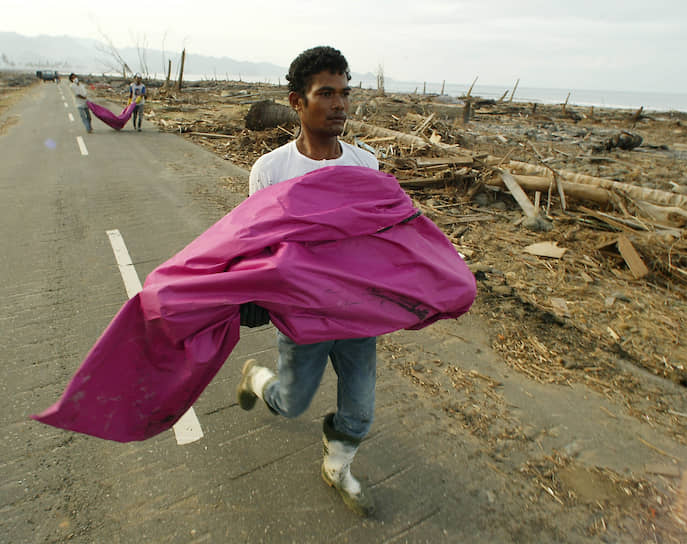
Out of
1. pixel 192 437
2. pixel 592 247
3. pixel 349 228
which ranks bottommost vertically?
pixel 192 437

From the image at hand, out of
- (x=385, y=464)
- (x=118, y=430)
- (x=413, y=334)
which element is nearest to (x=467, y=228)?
(x=413, y=334)

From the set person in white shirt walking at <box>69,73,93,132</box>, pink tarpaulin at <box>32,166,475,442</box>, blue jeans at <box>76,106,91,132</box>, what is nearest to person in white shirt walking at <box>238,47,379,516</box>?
pink tarpaulin at <box>32,166,475,442</box>

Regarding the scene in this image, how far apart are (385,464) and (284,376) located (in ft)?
3.19

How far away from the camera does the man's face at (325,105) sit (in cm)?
200

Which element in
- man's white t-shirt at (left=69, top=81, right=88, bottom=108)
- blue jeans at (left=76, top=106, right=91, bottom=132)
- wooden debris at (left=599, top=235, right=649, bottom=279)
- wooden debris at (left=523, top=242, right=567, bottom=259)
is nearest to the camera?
wooden debris at (left=599, top=235, right=649, bottom=279)

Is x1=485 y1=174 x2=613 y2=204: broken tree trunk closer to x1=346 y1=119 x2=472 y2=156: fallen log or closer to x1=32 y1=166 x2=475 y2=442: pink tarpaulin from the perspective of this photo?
x1=346 y1=119 x2=472 y2=156: fallen log

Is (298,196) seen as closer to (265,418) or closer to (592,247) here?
(265,418)

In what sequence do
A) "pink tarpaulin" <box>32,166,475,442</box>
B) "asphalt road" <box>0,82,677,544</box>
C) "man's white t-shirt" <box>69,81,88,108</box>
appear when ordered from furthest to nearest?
"man's white t-shirt" <box>69,81,88,108</box> < "asphalt road" <box>0,82,677,544</box> < "pink tarpaulin" <box>32,166,475,442</box>

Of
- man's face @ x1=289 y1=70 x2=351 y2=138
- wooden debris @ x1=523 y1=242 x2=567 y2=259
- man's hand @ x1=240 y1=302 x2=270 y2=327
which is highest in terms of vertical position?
man's face @ x1=289 y1=70 x2=351 y2=138

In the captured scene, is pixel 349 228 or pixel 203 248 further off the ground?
pixel 349 228

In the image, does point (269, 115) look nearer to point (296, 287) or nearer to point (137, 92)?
point (137, 92)

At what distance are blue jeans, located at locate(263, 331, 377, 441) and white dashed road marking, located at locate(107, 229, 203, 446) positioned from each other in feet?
2.95

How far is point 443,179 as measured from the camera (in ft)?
29.1

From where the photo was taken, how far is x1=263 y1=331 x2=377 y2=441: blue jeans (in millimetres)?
2012
